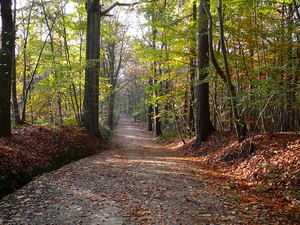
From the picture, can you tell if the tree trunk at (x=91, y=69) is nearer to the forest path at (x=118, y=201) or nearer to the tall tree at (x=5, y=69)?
the tall tree at (x=5, y=69)

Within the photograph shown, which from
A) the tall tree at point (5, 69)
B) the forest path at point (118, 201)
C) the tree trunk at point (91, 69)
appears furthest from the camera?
the tree trunk at point (91, 69)

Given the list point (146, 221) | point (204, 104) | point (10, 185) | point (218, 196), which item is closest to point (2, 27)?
point (10, 185)

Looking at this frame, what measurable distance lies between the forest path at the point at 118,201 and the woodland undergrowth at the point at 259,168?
93 cm

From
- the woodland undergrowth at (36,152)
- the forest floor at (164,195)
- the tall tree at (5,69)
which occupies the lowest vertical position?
the forest floor at (164,195)

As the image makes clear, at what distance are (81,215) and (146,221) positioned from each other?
1154 millimetres

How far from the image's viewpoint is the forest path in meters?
3.85

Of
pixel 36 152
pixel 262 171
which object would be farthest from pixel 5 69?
pixel 262 171

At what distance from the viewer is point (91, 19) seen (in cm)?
1318

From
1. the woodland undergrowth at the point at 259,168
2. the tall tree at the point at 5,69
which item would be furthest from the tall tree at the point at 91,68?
the woodland undergrowth at the point at 259,168

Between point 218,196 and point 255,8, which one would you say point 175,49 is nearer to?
point 255,8

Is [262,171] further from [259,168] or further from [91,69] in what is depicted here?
[91,69]

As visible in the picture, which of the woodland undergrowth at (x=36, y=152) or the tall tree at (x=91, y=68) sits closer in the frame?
the woodland undergrowth at (x=36, y=152)

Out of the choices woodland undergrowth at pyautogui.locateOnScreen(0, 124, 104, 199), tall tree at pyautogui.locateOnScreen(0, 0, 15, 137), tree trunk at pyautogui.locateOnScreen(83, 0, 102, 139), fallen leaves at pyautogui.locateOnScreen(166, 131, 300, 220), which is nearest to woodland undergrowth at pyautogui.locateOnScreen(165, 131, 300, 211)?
fallen leaves at pyautogui.locateOnScreen(166, 131, 300, 220)

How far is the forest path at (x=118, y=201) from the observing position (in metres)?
3.85
